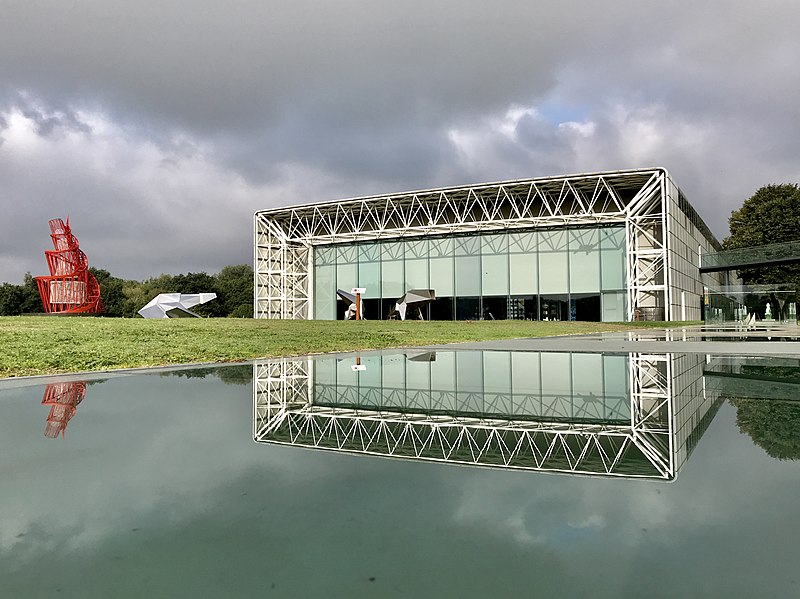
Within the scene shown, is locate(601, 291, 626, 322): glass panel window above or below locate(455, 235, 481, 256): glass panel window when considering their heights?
below

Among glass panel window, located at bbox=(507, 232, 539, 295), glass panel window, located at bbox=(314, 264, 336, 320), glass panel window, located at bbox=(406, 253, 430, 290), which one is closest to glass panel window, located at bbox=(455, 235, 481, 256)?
glass panel window, located at bbox=(507, 232, 539, 295)

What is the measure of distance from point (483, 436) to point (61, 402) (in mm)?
4141

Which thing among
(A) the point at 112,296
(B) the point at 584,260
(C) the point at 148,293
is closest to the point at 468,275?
(B) the point at 584,260

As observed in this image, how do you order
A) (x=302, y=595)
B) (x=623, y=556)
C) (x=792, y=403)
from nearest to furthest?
(x=302, y=595) → (x=623, y=556) → (x=792, y=403)

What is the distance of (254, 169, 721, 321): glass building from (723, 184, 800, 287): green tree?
4129 millimetres

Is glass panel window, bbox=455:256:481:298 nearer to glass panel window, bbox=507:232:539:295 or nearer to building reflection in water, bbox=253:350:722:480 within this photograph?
glass panel window, bbox=507:232:539:295

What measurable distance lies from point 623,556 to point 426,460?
1.44 meters

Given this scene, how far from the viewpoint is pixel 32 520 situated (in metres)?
2.27

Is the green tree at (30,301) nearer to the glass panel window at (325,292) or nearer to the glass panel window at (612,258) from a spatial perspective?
the glass panel window at (325,292)

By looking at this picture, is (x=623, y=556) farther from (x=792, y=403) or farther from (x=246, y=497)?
(x=792, y=403)

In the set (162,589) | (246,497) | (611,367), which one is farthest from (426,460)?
(611,367)

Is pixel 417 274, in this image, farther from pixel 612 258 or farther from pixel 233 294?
pixel 233 294

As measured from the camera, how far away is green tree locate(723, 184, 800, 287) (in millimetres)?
45250

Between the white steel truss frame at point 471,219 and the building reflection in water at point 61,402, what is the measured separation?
36786 mm
